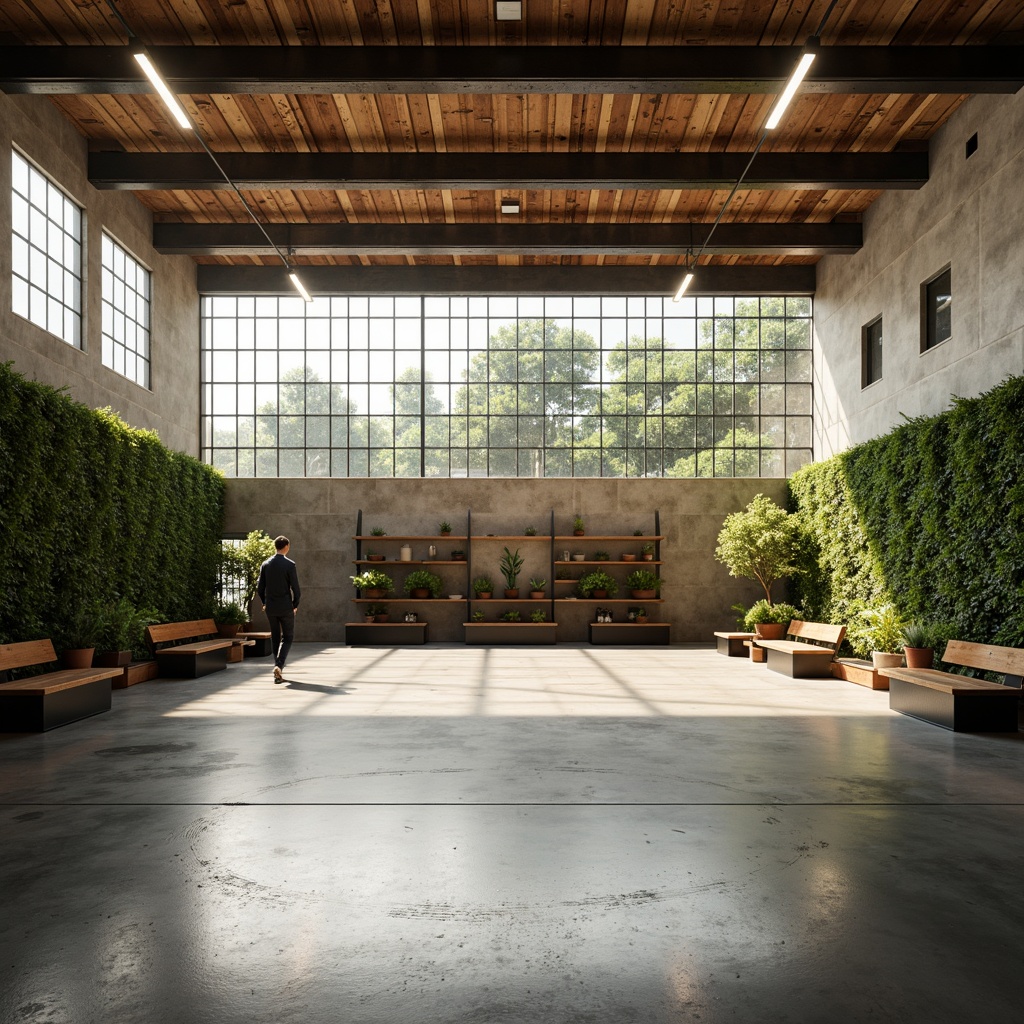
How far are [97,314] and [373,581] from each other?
593 centimetres

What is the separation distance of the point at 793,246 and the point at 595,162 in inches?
160

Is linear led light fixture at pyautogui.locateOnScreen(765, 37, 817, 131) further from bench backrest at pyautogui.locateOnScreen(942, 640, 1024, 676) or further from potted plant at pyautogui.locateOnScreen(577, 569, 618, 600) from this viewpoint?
potted plant at pyautogui.locateOnScreen(577, 569, 618, 600)

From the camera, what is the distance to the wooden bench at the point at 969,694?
20.7 ft

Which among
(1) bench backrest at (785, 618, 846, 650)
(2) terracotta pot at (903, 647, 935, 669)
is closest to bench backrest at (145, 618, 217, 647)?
(1) bench backrest at (785, 618, 846, 650)

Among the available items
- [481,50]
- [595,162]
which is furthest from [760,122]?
[481,50]

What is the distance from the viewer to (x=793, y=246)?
12000 millimetres

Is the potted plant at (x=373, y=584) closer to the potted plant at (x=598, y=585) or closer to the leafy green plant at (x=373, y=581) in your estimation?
the leafy green plant at (x=373, y=581)

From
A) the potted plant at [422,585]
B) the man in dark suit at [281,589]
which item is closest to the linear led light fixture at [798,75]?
the man in dark suit at [281,589]

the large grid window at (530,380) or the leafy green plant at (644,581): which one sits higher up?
the large grid window at (530,380)

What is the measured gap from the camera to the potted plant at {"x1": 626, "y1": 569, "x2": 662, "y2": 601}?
45.6ft

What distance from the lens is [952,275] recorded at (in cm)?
914

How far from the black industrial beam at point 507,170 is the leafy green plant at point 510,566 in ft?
22.0

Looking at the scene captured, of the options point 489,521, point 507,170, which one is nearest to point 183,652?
point 489,521

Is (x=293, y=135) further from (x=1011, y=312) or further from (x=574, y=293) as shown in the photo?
(x=1011, y=312)
